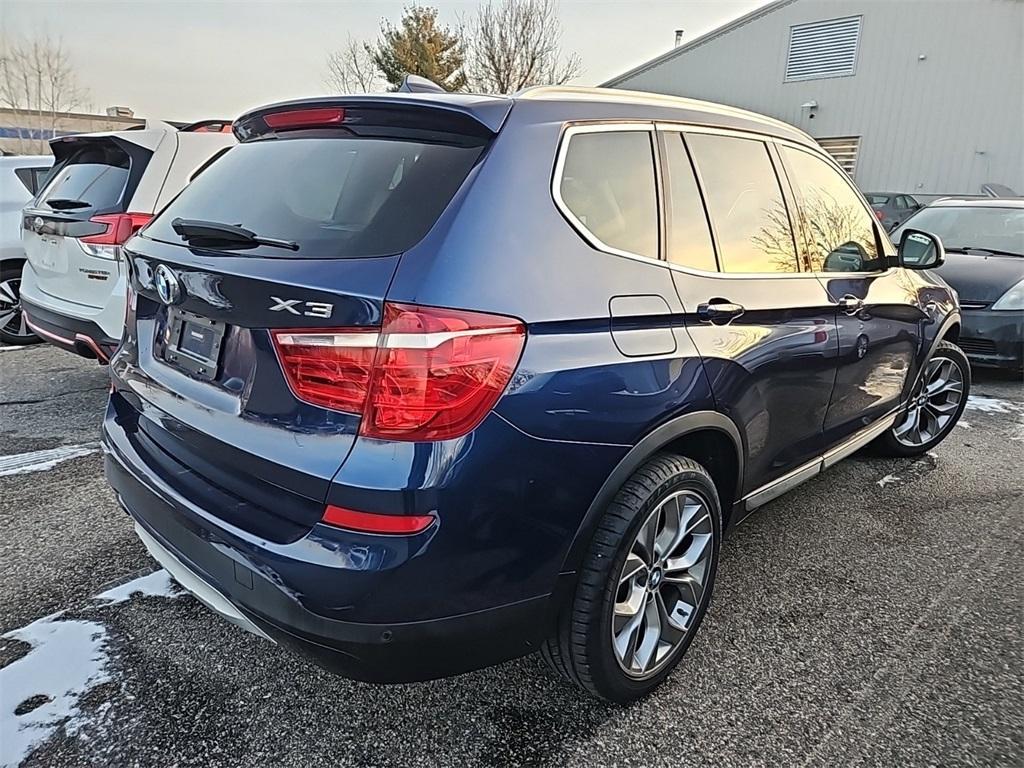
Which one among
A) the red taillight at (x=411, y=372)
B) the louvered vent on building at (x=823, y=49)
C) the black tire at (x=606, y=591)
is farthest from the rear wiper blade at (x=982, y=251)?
the louvered vent on building at (x=823, y=49)

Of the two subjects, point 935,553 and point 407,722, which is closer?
point 407,722

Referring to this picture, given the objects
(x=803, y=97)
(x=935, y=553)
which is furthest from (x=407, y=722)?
(x=803, y=97)

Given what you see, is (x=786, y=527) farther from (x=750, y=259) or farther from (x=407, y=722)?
(x=407, y=722)

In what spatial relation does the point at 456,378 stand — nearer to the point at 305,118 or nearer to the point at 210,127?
the point at 305,118

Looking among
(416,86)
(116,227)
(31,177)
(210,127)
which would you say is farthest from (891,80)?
(416,86)

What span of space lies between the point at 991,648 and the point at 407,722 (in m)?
2.10

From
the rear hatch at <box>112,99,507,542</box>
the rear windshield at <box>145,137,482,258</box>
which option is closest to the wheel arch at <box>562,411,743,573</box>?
the rear hatch at <box>112,99,507,542</box>

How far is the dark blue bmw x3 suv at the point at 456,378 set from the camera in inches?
60.4

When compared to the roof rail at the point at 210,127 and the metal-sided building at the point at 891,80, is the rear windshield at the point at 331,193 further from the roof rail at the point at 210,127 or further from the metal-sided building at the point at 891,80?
the metal-sided building at the point at 891,80

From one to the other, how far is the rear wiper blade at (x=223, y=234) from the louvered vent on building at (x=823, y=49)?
20768 millimetres

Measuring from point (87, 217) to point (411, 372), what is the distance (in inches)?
144

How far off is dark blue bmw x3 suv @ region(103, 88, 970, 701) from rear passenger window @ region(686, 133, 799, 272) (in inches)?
0.6

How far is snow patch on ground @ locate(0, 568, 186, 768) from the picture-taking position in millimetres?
1887

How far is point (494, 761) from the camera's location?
1890mm
